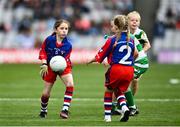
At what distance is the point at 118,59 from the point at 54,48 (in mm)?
1551

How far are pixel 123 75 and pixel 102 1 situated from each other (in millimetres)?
32859

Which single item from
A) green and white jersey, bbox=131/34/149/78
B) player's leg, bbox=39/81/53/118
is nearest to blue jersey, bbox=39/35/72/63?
player's leg, bbox=39/81/53/118

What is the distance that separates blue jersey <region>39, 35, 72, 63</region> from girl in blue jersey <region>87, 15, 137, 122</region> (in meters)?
1.13

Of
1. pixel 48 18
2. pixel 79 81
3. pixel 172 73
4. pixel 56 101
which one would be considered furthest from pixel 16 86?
pixel 48 18

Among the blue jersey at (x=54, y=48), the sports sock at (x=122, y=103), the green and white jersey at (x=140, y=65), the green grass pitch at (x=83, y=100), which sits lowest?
the green grass pitch at (x=83, y=100)

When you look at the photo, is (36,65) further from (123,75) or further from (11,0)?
(123,75)

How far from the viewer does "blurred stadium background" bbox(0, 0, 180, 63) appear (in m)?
40.4

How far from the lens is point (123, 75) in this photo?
14.1 m

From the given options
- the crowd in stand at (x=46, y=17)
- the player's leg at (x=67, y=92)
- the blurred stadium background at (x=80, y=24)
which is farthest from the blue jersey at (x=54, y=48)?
the crowd in stand at (x=46, y=17)

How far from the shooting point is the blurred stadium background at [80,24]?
40.4 metres

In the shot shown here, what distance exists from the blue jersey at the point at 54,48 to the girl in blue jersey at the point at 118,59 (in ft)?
3.72

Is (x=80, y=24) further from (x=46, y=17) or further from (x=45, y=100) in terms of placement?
(x=45, y=100)

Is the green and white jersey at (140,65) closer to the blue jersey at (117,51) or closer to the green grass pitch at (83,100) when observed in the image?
the green grass pitch at (83,100)

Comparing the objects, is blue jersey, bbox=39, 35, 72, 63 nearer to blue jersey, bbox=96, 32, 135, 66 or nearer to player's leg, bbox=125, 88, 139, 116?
blue jersey, bbox=96, 32, 135, 66
